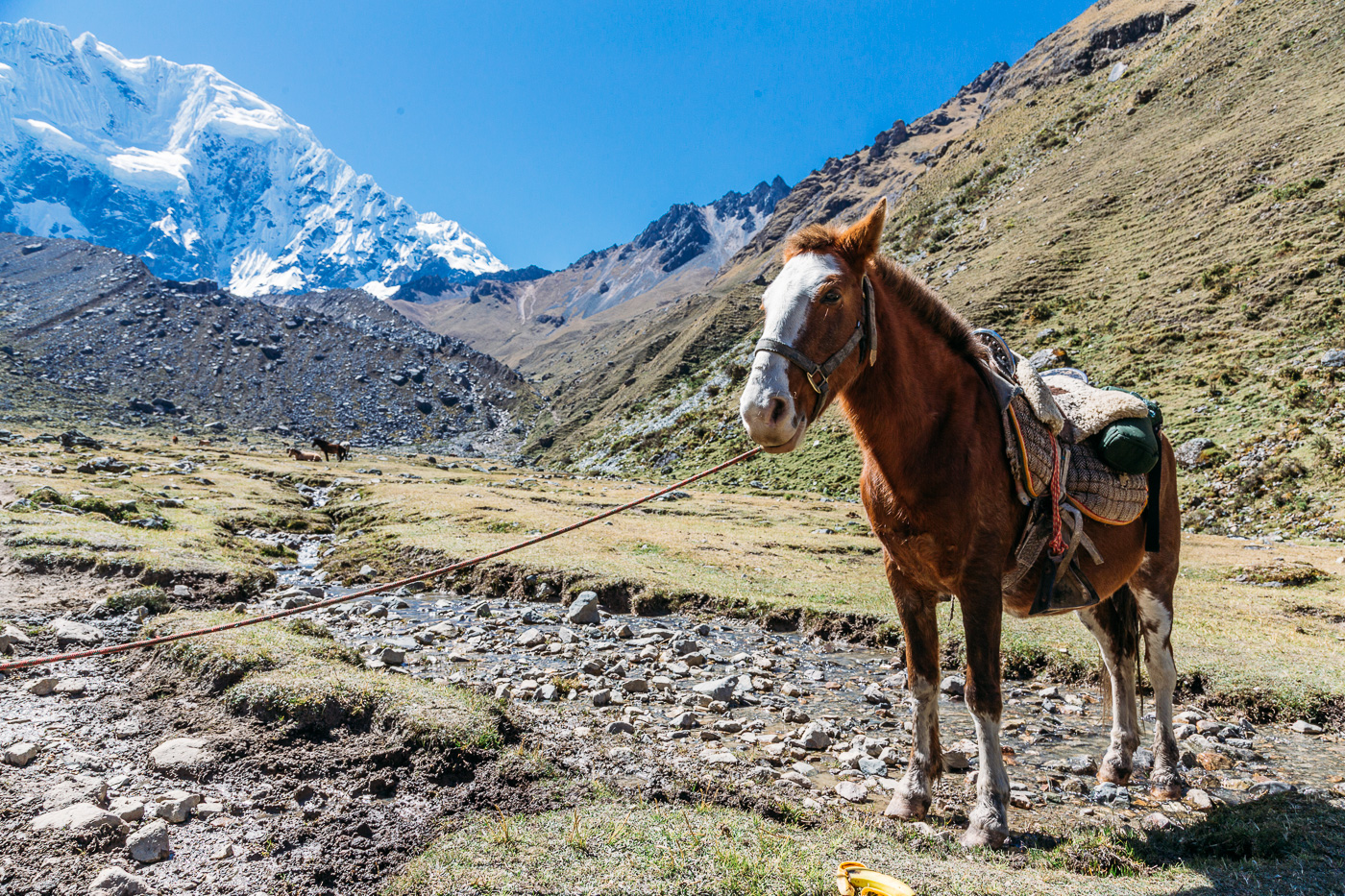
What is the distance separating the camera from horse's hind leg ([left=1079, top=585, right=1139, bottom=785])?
6043mm

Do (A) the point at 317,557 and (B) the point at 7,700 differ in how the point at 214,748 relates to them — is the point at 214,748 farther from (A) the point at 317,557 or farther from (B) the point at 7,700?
(A) the point at 317,557

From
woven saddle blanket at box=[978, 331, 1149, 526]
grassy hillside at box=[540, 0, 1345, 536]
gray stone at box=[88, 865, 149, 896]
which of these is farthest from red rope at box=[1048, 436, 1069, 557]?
grassy hillside at box=[540, 0, 1345, 536]

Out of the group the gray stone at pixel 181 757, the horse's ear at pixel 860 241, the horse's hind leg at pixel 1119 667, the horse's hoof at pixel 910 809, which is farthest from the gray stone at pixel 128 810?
the horse's hind leg at pixel 1119 667

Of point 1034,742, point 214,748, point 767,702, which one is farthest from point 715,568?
point 214,748

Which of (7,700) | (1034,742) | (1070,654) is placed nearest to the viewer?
(7,700)

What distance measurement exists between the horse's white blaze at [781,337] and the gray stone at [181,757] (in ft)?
18.5

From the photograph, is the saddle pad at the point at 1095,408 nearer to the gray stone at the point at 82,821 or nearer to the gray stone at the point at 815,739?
the gray stone at the point at 815,739

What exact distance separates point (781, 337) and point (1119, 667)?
570cm

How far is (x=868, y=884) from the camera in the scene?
11.3 feet

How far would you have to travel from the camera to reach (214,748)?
5.48 metres

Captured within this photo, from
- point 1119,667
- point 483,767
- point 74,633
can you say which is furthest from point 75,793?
point 1119,667

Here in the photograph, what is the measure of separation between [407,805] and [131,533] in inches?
586

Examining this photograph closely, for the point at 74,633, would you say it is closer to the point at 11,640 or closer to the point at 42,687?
the point at 11,640

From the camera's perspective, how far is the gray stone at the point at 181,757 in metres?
5.20
